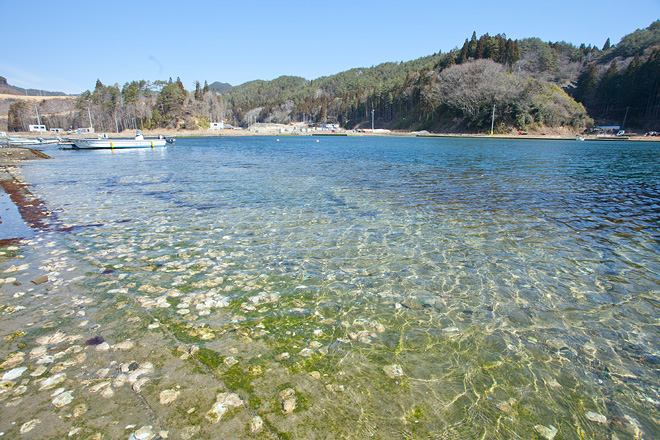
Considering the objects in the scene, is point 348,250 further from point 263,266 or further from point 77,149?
point 77,149

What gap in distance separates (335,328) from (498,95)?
12065 centimetres

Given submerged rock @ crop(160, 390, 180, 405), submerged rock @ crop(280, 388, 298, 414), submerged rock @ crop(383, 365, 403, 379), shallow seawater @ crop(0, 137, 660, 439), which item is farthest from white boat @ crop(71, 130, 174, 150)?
submerged rock @ crop(383, 365, 403, 379)

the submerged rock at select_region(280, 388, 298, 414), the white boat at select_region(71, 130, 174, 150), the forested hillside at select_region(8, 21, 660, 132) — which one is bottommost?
the submerged rock at select_region(280, 388, 298, 414)

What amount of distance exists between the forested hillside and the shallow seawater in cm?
11350

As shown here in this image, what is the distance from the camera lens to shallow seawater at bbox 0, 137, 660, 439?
3500 millimetres

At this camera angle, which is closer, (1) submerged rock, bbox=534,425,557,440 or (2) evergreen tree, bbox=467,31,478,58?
(1) submerged rock, bbox=534,425,557,440

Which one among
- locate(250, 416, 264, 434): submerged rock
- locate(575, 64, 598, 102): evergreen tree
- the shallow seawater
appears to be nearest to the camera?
locate(250, 416, 264, 434): submerged rock

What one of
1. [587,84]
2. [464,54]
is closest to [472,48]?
[464,54]

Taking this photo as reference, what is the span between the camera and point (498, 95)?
10494 cm

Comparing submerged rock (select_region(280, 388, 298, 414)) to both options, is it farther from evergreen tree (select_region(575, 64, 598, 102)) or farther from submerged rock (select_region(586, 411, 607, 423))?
evergreen tree (select_region(575, 64, 598, 102))

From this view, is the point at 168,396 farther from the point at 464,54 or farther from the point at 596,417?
the point at 464,54

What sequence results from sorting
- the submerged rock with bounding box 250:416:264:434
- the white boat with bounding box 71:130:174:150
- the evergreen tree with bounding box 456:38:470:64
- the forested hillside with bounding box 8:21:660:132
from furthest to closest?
1. the evergreen tree with bounding box 456:38:470:64
2. the forested hillside with bounding box 8:21:660:132
3. the white boat with bounding box 71:130:174:150
4. the submerged rock with bounding box 250:416:264:434

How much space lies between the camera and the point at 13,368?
400 centimetres

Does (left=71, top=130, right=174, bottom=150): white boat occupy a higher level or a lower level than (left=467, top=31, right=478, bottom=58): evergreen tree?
lower
